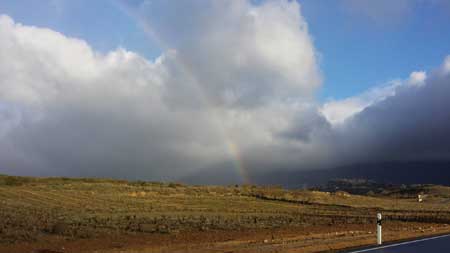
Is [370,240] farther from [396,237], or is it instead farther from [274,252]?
[274,252]

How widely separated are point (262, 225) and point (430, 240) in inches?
482

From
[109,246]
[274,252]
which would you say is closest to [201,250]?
[274,252]

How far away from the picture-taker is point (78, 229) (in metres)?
25.8

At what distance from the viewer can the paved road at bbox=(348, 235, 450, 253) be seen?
16897 mm

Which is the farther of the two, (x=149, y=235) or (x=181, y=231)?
(x=181, y=231)

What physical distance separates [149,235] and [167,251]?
771 centimetres

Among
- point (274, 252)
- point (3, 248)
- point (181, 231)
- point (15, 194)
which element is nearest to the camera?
point (274, 252)

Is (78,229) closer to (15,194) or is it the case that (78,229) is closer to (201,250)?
(201,250)

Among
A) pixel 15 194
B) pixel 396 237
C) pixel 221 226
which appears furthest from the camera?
pixel 15 194

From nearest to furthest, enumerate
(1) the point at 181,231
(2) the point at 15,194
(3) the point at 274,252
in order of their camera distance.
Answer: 1. (3) the point at 274,252
2. (1) the point at 181,231
3. (2) the point at 15,194

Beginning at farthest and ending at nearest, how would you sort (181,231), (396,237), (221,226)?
(221,226), (181,231), (396,237)

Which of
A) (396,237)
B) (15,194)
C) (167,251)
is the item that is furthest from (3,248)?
(15,194)

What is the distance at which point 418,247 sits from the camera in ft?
59.6

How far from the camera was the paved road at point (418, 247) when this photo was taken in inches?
665
